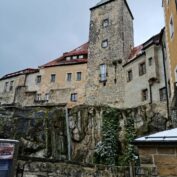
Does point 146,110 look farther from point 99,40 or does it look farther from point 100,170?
point 99,40

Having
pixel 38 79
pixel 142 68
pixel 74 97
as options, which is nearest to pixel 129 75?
pixel 142 68

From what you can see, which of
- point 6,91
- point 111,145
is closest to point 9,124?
point 111,145

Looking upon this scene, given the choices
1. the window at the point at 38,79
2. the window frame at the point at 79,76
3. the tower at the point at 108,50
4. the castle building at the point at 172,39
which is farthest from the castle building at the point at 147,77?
the window at the point at 38,79

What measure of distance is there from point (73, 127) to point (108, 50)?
1454cm

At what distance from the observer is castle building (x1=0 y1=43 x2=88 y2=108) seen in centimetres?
3516

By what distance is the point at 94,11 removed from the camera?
36750 millimetres

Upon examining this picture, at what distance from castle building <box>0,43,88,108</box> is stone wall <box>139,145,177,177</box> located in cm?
2738

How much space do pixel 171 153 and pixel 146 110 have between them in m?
14.6

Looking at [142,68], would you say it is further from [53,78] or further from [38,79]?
[38,79]

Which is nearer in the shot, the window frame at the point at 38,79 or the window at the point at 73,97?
the window at the point at 73,97

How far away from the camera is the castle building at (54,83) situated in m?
35.2

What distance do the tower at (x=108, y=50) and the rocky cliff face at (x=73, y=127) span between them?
865cm

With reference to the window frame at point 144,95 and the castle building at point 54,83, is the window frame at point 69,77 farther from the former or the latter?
the window frame at point 144,95

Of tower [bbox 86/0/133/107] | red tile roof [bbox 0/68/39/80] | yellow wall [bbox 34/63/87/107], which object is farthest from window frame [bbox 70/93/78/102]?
red tile roof [bbox 0/68/39/80]
